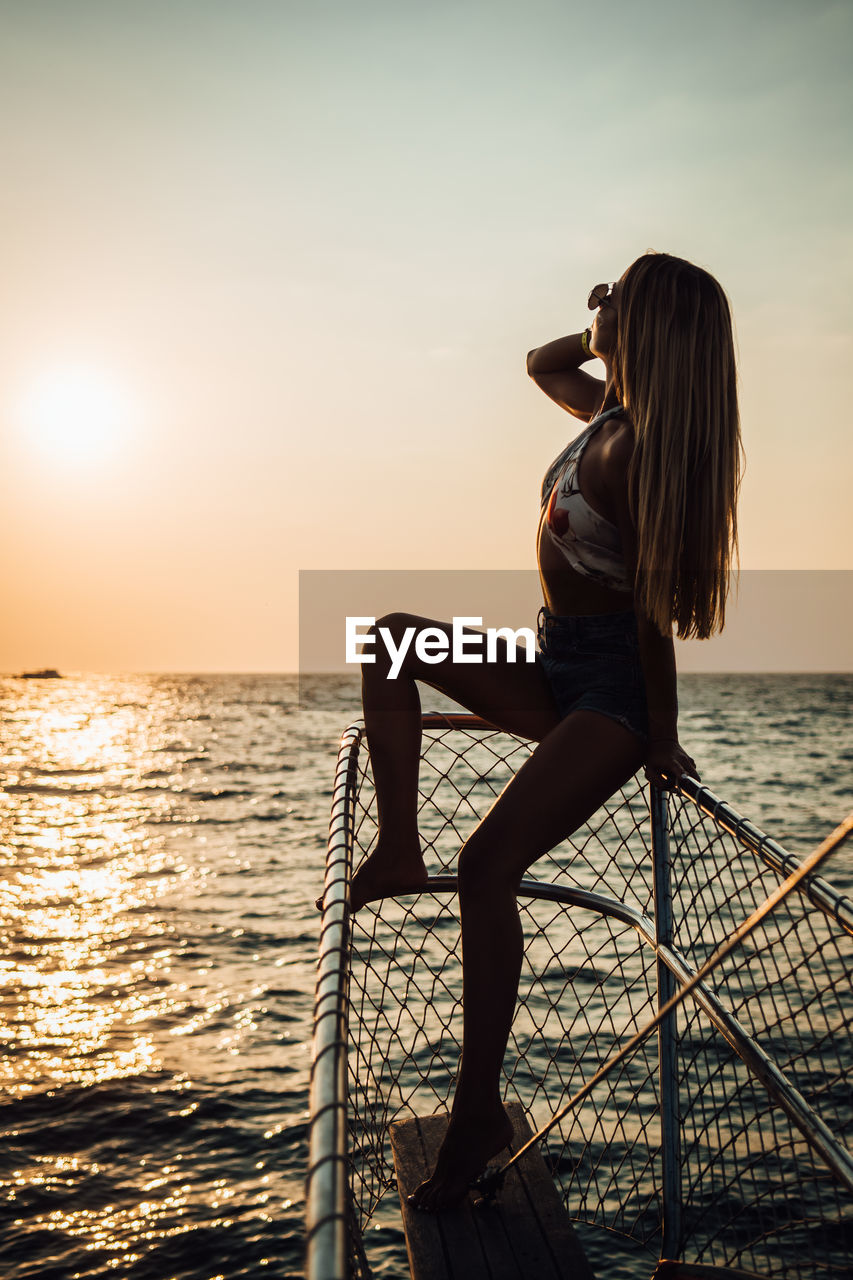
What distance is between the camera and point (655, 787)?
8.12 feet

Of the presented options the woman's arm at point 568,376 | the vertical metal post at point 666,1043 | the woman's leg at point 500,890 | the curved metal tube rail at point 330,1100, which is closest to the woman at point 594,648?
the woman's leg at point 500,890

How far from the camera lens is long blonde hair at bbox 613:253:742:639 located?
225 centimetres

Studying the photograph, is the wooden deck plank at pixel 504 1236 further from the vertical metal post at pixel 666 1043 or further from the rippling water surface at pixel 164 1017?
the rippling water surface at pixel 164 1017

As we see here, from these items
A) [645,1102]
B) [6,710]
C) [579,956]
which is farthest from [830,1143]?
[6,710]

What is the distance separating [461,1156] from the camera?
2.24 metres

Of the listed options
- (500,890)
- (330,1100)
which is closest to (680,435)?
(500,890)

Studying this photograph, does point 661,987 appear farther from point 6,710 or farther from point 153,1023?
point 6,710

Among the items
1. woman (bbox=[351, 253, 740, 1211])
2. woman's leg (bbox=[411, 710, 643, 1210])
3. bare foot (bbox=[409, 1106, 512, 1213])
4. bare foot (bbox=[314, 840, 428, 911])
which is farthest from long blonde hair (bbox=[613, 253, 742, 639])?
bare foot (bbox=[409, 1106, 512, 1213])

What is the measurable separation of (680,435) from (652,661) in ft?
1.68

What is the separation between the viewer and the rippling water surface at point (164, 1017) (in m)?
5.25

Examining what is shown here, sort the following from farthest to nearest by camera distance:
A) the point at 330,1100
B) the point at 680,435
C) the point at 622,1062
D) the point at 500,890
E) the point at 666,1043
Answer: the point at 622,1062
the point at 666,1043
the point at 680,435
the point at 500,890
the point at 330,1100

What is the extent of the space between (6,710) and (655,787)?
224 ft

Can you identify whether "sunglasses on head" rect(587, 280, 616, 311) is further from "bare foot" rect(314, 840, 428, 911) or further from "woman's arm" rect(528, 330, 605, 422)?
"bare foot" rect(314, 840, 428, 911)

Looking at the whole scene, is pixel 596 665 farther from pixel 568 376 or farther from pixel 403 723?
A: pixel 568 376
